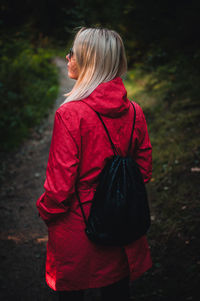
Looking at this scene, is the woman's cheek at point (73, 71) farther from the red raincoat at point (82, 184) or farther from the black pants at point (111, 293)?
the black pants at point (111, 293)

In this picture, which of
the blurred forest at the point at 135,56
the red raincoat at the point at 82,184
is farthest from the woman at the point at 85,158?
the blurred forest at the point at 135,56

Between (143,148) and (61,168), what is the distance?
696mm

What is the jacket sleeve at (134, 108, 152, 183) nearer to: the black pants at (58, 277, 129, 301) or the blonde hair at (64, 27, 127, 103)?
the blonde hair at (64, 27, 127, 103)

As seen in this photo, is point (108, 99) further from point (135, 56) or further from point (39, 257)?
point (135, 56)

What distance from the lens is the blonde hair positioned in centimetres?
167

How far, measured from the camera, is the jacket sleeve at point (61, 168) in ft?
5.31

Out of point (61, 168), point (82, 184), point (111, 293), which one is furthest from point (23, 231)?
point (61, 168)

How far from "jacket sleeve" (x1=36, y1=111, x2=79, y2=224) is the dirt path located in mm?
1866

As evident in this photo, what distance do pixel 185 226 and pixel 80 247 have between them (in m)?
2.13

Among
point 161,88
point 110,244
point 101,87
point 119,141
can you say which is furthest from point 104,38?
point 161,88

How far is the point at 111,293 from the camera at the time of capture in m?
1.95

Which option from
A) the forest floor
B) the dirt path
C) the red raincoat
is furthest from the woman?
the dirt path

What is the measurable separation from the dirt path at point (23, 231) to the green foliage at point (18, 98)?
0.59 metres

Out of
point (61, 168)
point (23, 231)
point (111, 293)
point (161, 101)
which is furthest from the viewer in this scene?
point (161, 101)
